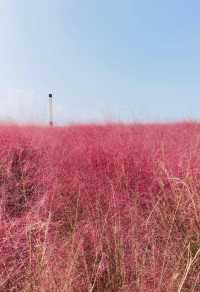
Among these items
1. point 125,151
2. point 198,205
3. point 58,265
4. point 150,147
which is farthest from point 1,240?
point 150,147

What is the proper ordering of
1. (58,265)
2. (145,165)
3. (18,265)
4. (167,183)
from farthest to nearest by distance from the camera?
1. (145,165)
2. (167,183)
3. (18,265)
4. (58,265)

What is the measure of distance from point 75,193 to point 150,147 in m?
1.31

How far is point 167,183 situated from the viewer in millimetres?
4039

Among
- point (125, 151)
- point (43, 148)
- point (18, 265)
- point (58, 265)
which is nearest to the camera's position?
point (58, 265)

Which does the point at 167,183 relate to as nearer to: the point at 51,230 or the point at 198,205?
the point at 198,205

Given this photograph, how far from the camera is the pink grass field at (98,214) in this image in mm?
2473

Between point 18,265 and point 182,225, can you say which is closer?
point 18,265

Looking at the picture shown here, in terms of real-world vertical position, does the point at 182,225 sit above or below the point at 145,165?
below

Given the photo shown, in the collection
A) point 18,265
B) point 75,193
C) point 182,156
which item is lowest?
point 18,265

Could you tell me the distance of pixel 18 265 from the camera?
285 cm

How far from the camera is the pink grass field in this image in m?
2.47

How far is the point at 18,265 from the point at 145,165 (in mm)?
1881

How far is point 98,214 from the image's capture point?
314 centimetres

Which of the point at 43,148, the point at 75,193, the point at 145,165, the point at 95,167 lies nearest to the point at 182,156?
the point at 145,165
